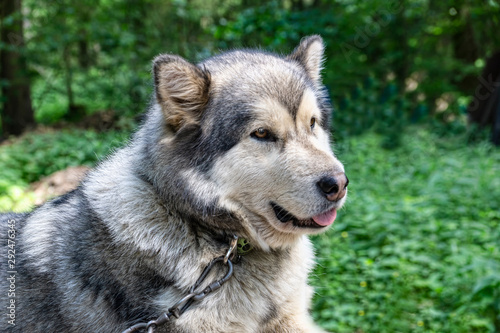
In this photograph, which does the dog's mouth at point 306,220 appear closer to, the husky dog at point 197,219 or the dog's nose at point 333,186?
the husky dog at point 197,219

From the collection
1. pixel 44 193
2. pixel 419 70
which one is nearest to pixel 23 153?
pixel 44 193

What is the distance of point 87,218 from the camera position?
256cm

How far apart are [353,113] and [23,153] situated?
6677mm

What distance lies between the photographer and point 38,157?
7.93m

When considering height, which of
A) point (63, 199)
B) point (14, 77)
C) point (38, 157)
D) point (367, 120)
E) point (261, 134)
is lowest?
point (38, 157)

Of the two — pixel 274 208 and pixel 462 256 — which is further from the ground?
pixel 274 208

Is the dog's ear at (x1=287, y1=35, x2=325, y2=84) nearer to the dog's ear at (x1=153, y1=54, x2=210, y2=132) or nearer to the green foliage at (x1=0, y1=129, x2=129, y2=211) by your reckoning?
the dog's ear at (x1=153, y1=54, x2=210, y2=132)

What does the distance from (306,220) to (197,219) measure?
0.61 metres

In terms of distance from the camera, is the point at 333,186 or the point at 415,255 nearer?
the point at 333,186

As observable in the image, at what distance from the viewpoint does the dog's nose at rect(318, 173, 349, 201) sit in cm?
228

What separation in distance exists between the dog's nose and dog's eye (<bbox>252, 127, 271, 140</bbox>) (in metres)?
0.39

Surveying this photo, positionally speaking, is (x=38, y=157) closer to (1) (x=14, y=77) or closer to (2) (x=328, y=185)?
(1) (x=14, y=77)

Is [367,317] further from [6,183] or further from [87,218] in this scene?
[6,183]

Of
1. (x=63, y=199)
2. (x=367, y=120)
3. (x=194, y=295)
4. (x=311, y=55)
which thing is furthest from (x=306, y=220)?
(x=367, y=120)
